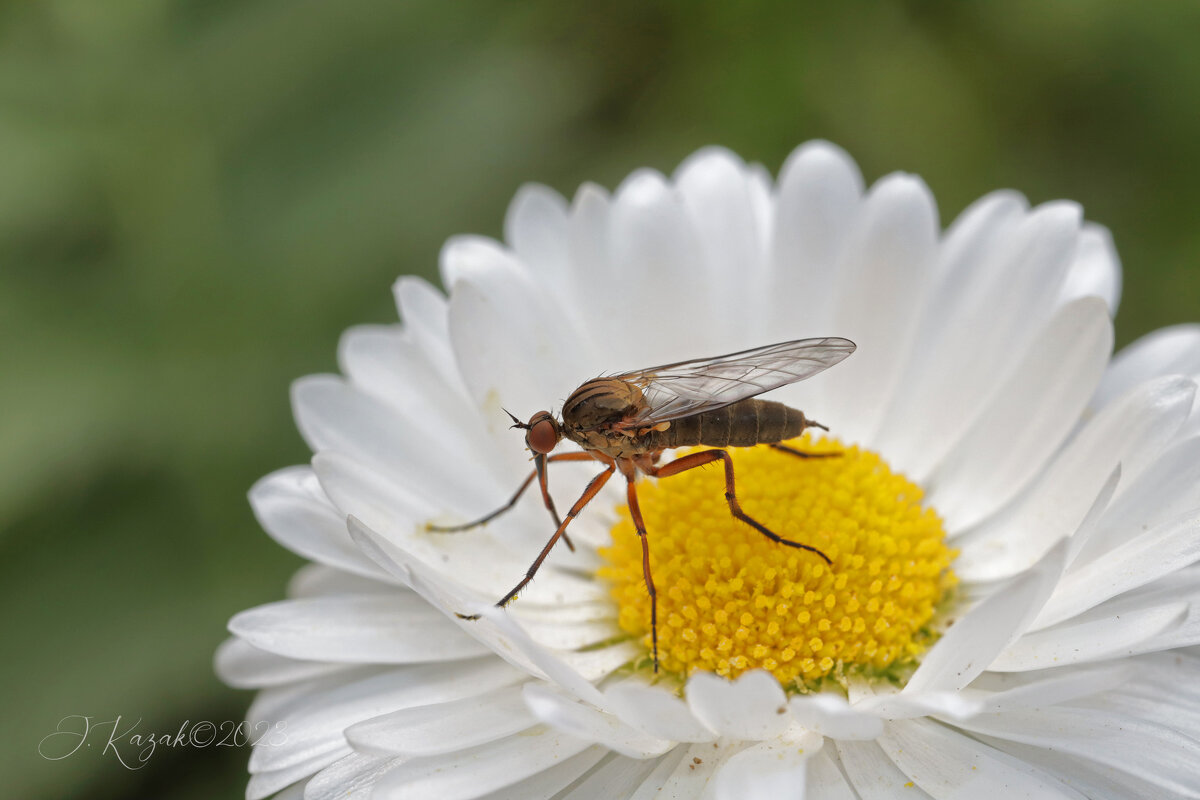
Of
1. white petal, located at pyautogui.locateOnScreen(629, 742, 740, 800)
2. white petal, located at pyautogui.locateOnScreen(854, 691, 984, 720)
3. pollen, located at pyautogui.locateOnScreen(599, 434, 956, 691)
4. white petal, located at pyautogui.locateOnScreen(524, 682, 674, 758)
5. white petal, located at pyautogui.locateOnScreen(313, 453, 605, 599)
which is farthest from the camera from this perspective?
white petal, located at pyautogui.locateOnScreen(313, 453, 605, 599)

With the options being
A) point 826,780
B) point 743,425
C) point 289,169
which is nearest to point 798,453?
point 743,425

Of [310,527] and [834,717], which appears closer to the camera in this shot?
[834,717]

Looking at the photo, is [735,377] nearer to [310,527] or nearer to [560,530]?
[560,530]

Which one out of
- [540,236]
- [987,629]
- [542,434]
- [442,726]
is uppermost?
[540,236]

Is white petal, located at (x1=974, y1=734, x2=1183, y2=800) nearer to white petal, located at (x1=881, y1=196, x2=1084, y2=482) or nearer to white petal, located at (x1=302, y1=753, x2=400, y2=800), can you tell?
white petal, located at (x1=881, y1=196, x2=1084, y2=482)

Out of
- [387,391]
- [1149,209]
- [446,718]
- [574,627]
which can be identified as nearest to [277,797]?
[446,718]

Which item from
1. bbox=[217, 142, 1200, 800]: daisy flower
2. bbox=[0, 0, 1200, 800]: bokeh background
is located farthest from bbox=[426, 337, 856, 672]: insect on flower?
bbox=[0, 0, 1200, 800]: bokeh background

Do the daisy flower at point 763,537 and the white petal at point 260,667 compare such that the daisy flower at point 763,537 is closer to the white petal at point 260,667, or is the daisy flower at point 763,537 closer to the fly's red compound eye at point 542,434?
the white petal at point 260,667
